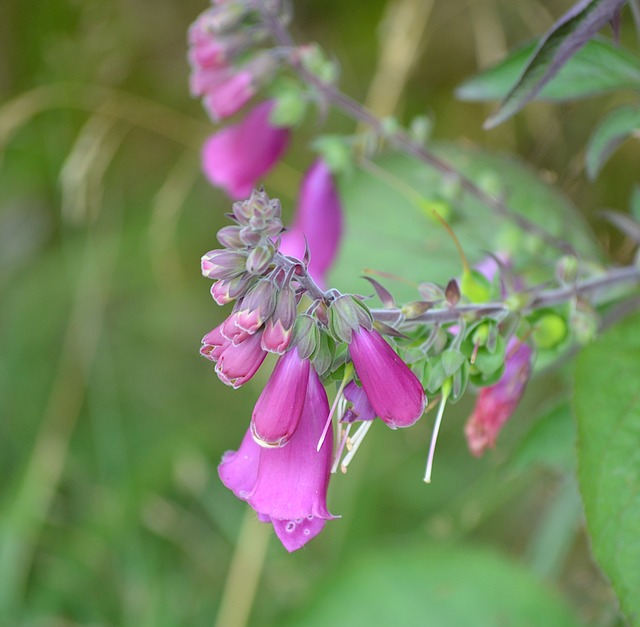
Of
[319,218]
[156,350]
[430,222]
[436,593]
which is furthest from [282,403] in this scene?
[156,350]

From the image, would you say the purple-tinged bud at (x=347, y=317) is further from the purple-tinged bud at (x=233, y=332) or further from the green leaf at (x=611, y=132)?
the green leaf at (x=611, y=132)

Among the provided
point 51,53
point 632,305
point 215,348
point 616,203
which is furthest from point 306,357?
point 51,53

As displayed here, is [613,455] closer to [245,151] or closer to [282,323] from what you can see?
[282,323]

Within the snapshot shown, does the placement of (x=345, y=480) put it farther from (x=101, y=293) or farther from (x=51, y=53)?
(x=51, y=53)

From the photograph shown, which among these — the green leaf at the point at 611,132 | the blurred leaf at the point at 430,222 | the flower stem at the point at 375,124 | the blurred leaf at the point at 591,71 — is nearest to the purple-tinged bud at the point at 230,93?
the flower stem at the point at 375,124

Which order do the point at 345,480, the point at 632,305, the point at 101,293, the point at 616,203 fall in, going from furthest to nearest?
the point at 101,293 → the point at 345,480 → the point at 616,203 → the point at 632,305

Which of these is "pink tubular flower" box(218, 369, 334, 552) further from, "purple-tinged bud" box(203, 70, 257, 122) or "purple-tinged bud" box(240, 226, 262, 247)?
"purple-tinged bud" box(203, 70, 257, 122)
